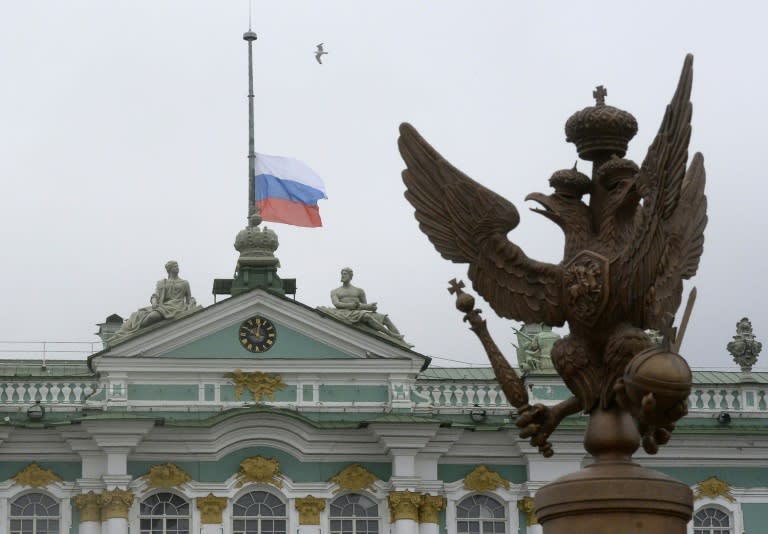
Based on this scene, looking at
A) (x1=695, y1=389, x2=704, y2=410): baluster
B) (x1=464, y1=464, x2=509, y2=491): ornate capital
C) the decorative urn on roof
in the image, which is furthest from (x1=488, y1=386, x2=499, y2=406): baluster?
the decorative urn on roof

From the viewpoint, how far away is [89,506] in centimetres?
3859

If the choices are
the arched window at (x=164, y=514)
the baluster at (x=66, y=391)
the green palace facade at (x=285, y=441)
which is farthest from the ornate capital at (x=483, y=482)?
the baluster at (x=66, y=391)

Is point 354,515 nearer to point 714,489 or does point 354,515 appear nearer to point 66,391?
point 66,391

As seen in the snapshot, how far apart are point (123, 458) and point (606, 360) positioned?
25.9 meters

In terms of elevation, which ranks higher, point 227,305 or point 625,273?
point 227,305

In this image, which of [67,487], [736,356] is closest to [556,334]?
[736,356]

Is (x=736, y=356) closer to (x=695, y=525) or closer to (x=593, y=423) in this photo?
(x=695, y=525)

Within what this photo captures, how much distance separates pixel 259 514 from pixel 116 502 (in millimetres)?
2678

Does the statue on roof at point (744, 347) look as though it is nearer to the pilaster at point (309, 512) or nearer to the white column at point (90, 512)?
the pilaster at point (309, 512)

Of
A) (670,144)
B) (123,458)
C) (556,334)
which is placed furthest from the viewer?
(556,334)

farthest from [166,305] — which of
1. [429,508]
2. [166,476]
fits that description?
[429,508]

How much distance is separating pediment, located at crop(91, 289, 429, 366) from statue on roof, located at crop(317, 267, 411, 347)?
0.41 meters

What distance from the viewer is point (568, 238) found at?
46.2ft

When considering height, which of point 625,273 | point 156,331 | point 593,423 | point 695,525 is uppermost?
point 156,331
